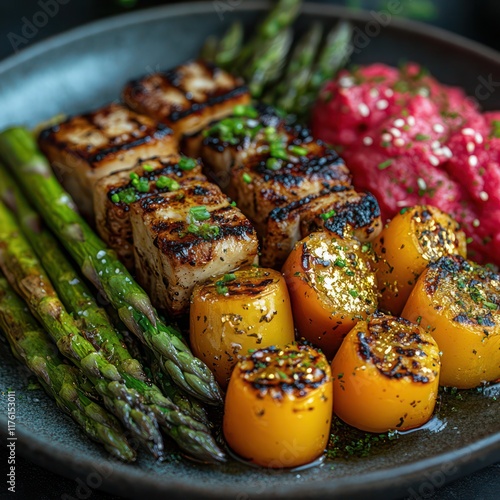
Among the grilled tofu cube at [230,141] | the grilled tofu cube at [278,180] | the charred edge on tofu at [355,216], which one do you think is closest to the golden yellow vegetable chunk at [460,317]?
the charred edge on tofu at [355,216]

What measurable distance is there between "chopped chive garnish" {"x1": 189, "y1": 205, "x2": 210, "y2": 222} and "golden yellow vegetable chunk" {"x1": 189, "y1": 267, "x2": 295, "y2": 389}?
381 millimetres

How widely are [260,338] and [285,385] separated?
0.46 m

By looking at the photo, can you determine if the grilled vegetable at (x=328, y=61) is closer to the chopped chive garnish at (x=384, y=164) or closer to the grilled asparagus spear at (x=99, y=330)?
the chopped chive garnish at (x=384, y=164)

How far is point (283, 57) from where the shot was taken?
5.82 metres

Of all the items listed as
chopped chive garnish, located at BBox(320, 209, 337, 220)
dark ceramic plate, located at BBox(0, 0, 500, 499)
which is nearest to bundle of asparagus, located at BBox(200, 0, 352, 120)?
dark ceramic plate, located at BBox(0, 0, 500, 499)

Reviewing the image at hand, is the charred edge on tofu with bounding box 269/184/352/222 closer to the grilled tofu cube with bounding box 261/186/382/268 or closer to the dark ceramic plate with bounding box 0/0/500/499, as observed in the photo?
the grilled tofu cube with bounding box 261/186/382/268

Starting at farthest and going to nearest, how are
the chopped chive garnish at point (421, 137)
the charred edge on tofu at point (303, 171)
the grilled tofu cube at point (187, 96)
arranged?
the grilled tofu cube at point (187, 96)
the chopped chive garnish at point (421, 137)
the charred edge on tofu at point (303, 171)

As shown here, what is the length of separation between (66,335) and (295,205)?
149cm

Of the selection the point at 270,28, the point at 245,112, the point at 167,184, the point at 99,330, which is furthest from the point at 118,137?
the point at 270,28

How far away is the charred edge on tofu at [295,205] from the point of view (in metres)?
3.97

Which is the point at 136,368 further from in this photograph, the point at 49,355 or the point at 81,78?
the point at 81,78

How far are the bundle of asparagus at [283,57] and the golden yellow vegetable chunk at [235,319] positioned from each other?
2.30 meters

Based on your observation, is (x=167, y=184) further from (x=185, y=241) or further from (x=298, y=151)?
(x=298, y=151)

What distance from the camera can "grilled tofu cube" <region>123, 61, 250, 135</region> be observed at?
4.85m
